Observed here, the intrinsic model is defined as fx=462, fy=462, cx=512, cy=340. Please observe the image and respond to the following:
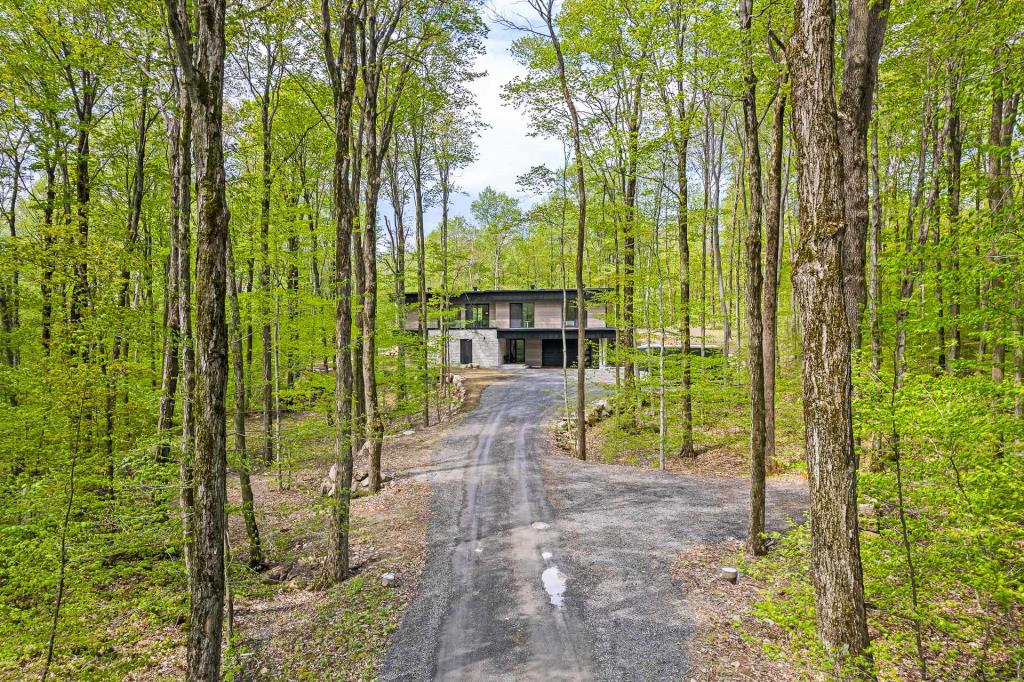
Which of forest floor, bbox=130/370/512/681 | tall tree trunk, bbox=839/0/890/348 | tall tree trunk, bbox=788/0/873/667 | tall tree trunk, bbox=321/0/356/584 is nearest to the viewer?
tall tree trunk, bbox=788/0/873/667

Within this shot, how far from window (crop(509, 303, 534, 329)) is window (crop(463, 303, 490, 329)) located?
2.20 meters

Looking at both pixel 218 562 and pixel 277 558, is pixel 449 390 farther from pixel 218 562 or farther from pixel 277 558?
pixel 218 562

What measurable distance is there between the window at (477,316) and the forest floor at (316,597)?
88.1 ft

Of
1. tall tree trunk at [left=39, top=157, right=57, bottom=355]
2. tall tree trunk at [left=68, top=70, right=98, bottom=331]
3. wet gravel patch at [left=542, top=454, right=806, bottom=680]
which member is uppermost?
tall tree trunk at [left=68, top=70, right=98, bottom=331]

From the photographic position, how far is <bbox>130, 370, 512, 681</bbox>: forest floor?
24.0ft

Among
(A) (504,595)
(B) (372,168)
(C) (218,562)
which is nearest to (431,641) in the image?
(A) (504,595)

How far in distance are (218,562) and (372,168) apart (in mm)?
10956

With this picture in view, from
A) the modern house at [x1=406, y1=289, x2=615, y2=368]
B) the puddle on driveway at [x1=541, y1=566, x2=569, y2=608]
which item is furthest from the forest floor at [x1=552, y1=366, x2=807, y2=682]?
the modern house at [x1=406, y1=289, x2=615, y2=368]

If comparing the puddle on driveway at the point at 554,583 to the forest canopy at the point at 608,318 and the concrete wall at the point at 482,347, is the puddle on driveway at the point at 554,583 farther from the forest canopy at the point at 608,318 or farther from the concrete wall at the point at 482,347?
the concrete wall at the point at 482,347

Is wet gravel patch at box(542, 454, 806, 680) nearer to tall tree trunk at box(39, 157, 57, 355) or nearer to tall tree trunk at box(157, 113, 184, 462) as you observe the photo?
tall tree trunk at box(157, 113, 184, 462)

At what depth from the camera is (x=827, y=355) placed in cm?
486

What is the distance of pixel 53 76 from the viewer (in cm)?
1294

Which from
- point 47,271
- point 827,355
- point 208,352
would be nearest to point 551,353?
point 47,271

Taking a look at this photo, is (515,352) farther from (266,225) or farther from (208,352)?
(208,352)
